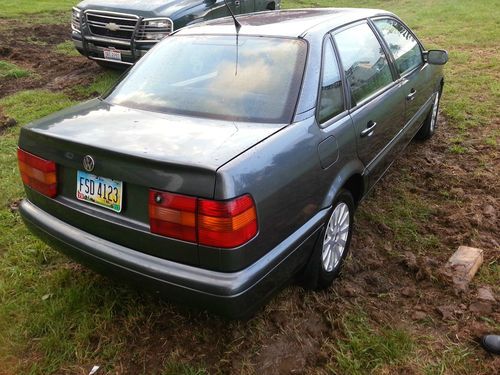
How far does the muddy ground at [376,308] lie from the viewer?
2436mm

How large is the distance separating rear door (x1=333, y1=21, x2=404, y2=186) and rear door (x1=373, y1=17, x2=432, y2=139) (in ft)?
0.69

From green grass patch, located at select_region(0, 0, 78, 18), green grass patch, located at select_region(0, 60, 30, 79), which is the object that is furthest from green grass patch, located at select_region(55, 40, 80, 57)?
green grass patch, located at select_region(0, 0, 78, 18)

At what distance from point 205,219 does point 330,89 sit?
125 cm

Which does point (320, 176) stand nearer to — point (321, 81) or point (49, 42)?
point (321, 81)

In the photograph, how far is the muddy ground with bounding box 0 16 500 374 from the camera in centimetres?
244

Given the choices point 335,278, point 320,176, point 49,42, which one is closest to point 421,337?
point 335,278

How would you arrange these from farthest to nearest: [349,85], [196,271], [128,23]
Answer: [128,23] → [349,85] → [196,271]

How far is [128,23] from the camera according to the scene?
6.50 metres

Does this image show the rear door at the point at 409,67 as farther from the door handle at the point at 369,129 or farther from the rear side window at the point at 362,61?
→ the door handle at the point at 369,129

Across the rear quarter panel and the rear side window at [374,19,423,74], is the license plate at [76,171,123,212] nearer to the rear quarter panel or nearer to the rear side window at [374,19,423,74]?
the rear quarter panel

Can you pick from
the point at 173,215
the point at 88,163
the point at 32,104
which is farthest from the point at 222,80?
the point at 32,104

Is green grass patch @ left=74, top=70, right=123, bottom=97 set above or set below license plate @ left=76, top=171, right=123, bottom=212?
below

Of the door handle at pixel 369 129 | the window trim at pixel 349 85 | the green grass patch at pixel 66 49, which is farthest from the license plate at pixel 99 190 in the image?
the green grass patch at pixel 66 49

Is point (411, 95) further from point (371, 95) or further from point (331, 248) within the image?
point (331, 248)
